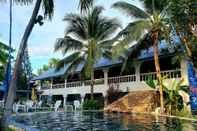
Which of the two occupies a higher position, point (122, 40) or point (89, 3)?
point (122, 40)

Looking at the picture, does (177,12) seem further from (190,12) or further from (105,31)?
(105,31)

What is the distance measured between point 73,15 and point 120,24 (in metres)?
4.32

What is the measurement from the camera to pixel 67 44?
100 feet

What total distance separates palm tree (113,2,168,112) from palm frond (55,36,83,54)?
23.8ft

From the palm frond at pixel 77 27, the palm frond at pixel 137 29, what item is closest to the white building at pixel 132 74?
the palm frond at pixel 137 29

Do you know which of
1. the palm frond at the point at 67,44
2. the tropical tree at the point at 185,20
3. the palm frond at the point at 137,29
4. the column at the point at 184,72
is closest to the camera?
the tropical tree at the point at 185,20

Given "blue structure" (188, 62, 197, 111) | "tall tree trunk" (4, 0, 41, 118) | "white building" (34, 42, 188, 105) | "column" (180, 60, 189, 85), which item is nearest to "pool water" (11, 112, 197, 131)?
"blue structure" (188, 62, 197, 111)

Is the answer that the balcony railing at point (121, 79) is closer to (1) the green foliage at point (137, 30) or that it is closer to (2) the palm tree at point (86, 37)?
(2) the palm tree at point (86, 37)

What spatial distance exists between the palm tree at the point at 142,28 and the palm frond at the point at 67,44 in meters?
7.24

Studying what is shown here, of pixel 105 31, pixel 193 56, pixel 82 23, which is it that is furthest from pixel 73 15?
pixel 193 56

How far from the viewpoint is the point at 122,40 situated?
78.9ft

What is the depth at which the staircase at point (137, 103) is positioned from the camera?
25672 millimetres

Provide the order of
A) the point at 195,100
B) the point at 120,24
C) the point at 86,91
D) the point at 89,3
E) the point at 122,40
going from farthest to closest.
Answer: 1. the point at 86,91
2. the point at 120,24
3. the point at 122,40
4. the point at 195,100
5. the point at 89,3

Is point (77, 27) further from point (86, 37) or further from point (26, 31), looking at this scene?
point (26, 31)
